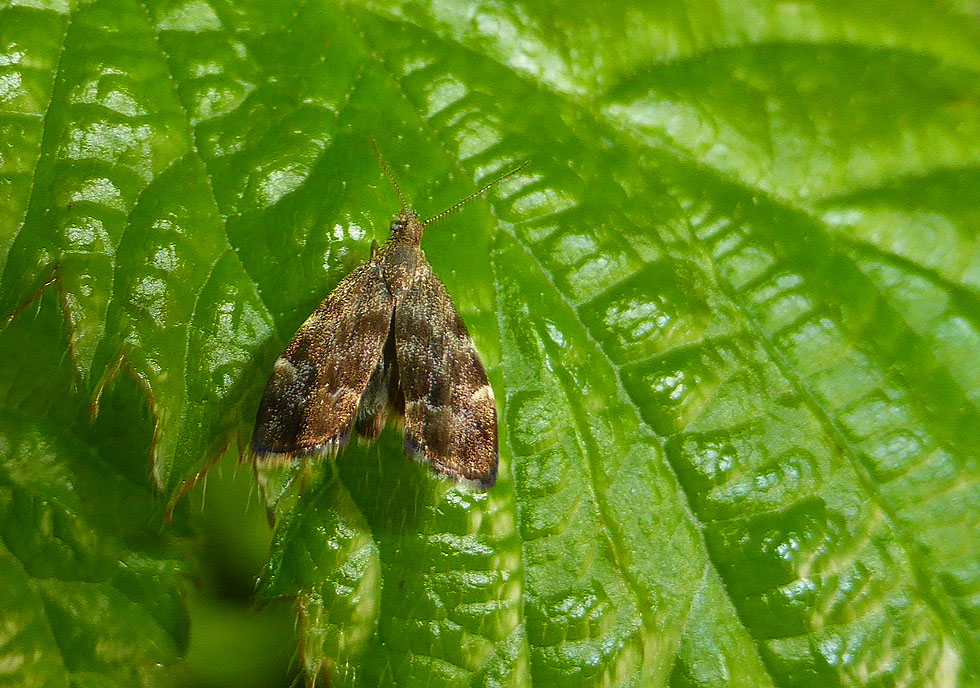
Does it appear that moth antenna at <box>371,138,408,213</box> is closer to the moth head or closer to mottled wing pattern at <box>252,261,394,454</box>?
the moth head

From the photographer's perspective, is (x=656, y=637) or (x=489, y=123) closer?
(x=656, y=637)

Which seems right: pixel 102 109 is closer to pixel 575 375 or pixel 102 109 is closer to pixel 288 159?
pixel 288 159

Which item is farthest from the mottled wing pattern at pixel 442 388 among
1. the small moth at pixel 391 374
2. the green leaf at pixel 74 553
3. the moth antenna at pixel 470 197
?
the green leaf at pixel 74 553

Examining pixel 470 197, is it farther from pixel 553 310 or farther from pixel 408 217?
pixel 553 310

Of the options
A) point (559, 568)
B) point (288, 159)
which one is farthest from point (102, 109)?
point (559, 568)

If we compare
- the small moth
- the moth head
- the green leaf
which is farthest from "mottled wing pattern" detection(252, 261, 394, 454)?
the green leaf

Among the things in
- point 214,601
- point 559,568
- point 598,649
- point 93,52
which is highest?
point 93,52

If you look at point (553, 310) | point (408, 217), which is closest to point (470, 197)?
point (408, 217)

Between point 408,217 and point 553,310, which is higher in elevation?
point 408,217
